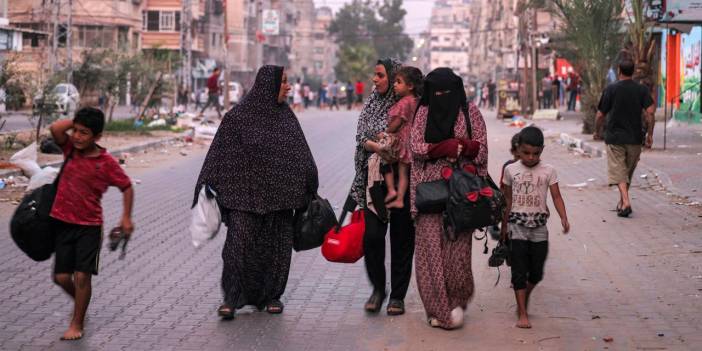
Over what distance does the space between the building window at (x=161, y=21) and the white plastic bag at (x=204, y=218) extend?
80.3 meters

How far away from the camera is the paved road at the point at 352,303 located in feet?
22.1

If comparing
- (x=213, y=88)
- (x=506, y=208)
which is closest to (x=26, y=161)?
(x=506, y=208)

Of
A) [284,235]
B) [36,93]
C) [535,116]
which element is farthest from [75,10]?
[284,235]

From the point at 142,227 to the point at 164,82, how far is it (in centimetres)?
1993

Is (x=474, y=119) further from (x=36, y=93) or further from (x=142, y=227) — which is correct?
(x=36, y=93)

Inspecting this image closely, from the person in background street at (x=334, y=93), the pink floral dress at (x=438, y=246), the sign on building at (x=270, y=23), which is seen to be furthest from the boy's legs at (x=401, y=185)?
the sign on building at (x=270, y=23)

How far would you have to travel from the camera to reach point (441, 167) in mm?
6984

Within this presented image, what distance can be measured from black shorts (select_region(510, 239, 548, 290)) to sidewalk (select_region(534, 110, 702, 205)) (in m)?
7.37

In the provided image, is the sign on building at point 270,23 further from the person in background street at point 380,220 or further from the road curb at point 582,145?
the person in background street at point 380,220

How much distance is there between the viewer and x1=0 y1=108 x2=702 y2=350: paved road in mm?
6734

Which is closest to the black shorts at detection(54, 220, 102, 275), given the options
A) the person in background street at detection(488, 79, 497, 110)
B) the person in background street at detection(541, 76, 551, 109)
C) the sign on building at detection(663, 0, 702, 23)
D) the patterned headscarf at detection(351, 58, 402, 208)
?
the patterned headscarf at detection(351, 58, 402, 208)

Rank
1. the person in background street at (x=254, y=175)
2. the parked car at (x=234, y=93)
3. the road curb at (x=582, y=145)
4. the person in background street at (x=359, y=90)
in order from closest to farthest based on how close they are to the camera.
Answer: the person in background street at (x=254, y=175) → the road curb at (x=582, y=145) → the parked car at (x=234, y=93) → the person in background street at (x=359, y=90)

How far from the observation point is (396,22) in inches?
5428

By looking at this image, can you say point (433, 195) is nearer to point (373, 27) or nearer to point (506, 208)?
point (506, 208)
